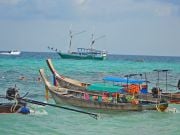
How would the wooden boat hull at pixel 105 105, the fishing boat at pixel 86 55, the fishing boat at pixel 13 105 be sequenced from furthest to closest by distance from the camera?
the fishing boat at pixel 86 55 < the wooden boat hull at pixel 105 105 < the fishing boat at pixel 13 105

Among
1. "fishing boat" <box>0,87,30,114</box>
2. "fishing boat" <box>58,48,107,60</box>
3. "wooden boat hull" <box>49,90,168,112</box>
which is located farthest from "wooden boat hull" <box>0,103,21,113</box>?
"fishing boat" <box>58,48,107,60</box>

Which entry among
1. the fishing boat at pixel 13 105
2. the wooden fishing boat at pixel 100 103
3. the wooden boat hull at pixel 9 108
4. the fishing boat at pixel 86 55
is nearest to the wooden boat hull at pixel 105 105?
the wooden fishing boat at pixel 100 103

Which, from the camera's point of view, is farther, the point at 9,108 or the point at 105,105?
the point at 105,105

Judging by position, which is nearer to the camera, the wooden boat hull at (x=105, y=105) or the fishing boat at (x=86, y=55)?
the wooden boat hull at (x=105, y=105)

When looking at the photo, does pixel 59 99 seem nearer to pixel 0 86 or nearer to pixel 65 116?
pixel 65 116

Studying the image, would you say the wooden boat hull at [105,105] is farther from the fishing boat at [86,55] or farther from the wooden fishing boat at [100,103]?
the fishing boat at [86,55]

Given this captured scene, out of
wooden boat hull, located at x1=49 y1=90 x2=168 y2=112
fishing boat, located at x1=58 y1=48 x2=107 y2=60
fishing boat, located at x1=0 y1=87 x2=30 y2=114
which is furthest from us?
fishing boat, located at x1=58 y1=48 x2=107 y2=60

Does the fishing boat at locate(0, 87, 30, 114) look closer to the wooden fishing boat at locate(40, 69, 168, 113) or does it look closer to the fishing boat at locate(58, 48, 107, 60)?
the wooden fishing boat at locate(40, 69, 168, 113)

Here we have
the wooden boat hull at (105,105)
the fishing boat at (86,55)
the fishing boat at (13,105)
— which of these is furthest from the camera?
the fishing boat at (86,55)

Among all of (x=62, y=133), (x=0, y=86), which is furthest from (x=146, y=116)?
(x=0, y=86)

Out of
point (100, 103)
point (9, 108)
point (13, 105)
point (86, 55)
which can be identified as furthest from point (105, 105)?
point (86, 55)

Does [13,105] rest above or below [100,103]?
above

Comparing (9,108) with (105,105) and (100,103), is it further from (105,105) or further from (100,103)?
(105,105)

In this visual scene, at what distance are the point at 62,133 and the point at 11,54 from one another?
173 meters
